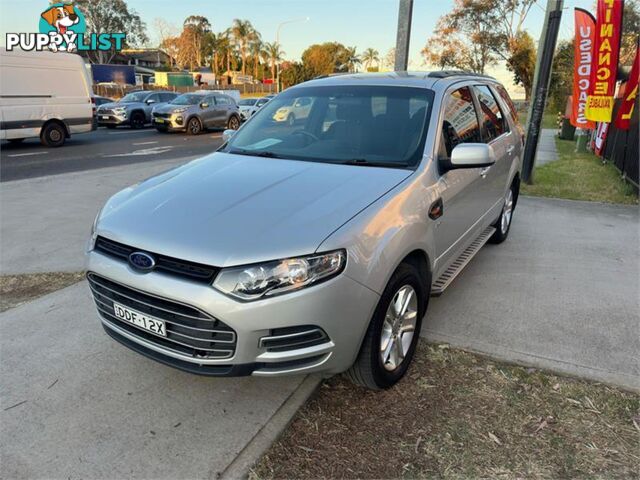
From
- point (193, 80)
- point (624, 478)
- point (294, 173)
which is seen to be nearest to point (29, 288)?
point (294, 173)

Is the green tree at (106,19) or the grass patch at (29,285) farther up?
the green tree at (106,19)

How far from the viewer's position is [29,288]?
438 cm

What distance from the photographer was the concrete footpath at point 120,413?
234 cm

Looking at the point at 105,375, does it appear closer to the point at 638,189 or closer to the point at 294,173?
the point at 294,173

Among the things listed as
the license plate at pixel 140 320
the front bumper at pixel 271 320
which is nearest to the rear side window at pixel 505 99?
the front bumper at pixel 271 320

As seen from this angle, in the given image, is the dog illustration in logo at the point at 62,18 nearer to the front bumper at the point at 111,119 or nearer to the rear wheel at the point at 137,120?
the rear wheel at the point at 137,120

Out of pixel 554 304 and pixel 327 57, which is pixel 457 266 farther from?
pixel 327 57

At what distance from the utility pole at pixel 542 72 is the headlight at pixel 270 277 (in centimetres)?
779

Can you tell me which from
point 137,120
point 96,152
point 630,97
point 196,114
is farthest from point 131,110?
point 630,97

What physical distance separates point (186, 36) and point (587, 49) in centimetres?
7655

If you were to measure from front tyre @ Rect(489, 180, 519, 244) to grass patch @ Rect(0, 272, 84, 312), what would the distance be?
423 cm

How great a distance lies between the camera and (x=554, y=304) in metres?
4.06

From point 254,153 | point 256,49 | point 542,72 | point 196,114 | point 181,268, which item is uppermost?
point 256,49

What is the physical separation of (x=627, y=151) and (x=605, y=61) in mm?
2447
